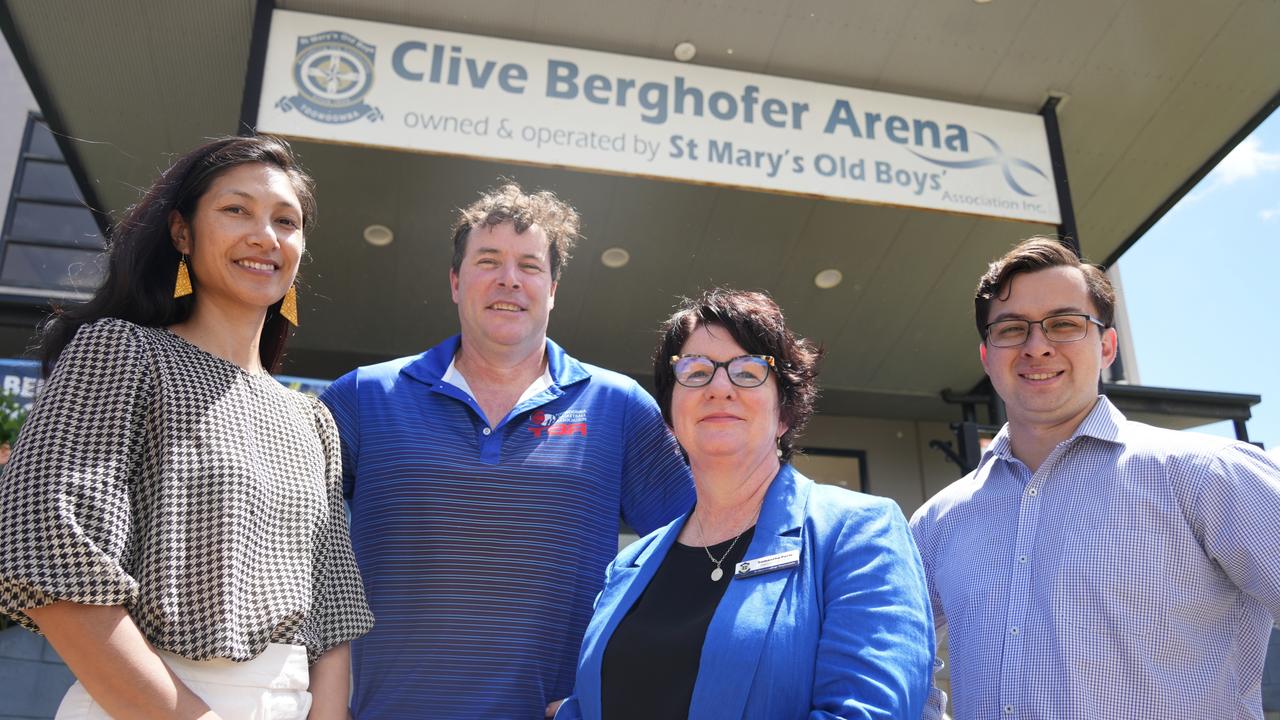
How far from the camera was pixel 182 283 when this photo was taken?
59.7 inches

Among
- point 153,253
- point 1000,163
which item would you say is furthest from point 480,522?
point 1000,163

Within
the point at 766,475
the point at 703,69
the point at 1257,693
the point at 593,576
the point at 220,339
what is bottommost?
the point at 1257,693

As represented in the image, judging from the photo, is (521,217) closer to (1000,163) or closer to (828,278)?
(1000,163)

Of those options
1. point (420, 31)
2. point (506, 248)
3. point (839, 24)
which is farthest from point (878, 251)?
point (506, 248)

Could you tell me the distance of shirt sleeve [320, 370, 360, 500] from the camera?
1956 millimetres

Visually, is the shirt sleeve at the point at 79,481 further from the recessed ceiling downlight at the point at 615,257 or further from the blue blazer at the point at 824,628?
the recessed ceiling downlight at the point at 615,257

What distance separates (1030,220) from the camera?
5.35 meters

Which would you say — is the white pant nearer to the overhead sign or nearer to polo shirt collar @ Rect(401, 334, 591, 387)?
polo shirt collar @ Rect(401, 334, 591, 387)

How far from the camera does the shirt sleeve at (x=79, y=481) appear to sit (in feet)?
3.73

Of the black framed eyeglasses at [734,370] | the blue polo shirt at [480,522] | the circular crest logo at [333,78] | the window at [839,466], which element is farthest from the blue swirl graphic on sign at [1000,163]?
the window at [839,466]

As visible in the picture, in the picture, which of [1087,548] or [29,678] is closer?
[1087,548]

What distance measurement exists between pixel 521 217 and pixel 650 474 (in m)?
0.69

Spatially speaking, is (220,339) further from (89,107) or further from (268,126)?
(89,107)

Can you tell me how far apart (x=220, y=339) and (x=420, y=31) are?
3833 mm
